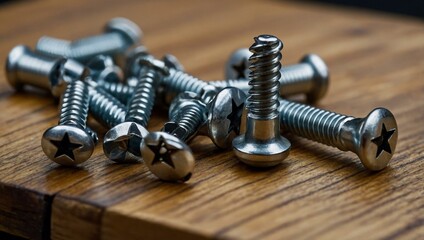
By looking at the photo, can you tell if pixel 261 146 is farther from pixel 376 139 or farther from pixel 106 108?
pixel 106 108

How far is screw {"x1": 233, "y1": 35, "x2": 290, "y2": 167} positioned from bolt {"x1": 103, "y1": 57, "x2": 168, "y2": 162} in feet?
0.52

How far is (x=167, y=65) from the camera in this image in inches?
67.6

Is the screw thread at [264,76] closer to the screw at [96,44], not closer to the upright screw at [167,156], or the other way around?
the upright screw at [167,156]

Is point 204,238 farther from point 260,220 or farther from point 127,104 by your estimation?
point 127,104

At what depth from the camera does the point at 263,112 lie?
136cm

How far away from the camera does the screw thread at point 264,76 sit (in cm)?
132

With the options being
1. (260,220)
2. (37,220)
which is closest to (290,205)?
(260,220)

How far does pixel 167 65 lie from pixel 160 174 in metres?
0.44

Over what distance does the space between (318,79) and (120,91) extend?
39cm

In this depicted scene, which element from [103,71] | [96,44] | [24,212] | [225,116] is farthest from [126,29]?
[24,212]

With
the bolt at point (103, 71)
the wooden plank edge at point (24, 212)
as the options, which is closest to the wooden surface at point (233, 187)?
the wooden plank edge at point (24, 212)

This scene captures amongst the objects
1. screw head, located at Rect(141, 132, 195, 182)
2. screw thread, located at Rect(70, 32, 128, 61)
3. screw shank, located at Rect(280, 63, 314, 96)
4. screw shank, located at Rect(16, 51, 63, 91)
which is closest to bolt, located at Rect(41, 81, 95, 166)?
screw head, located at Rect(141, 132, 195, 182)

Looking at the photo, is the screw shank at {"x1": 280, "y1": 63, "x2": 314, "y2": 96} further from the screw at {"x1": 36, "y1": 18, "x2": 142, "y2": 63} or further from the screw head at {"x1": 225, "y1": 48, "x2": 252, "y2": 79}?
the screw at {"x1": 36, "y1": 18, "x2": 142, "y2": 63}

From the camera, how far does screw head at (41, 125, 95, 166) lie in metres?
1.35
